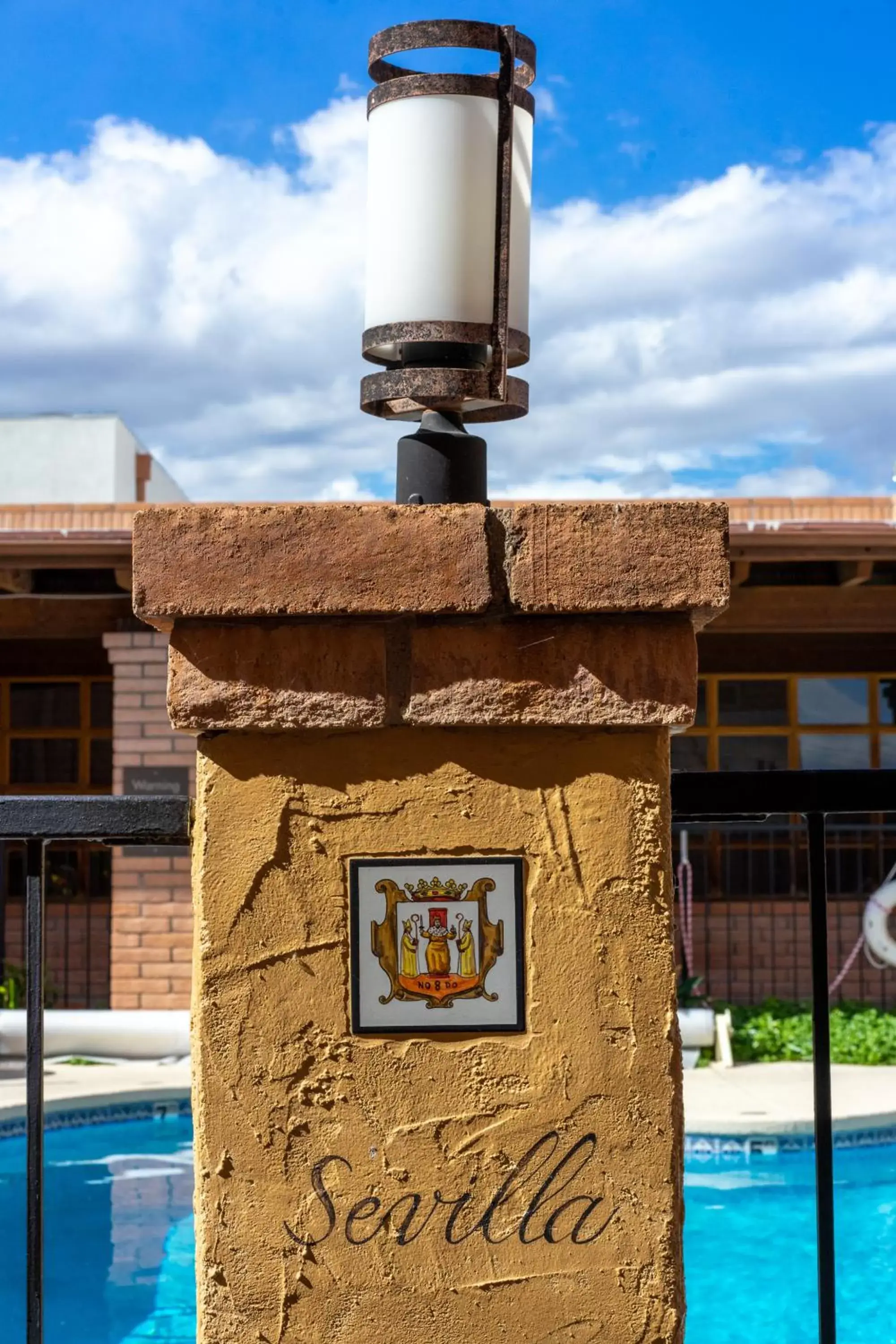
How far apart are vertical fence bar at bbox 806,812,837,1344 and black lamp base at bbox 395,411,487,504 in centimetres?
55

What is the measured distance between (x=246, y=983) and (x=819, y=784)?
2.28 feet

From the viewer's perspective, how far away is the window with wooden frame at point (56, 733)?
9414mm

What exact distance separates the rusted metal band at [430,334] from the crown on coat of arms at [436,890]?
0.60 meters

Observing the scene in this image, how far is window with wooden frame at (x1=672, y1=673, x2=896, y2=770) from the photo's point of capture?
9367 millimetres

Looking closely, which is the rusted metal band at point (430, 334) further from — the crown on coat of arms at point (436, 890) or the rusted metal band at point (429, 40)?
the crown on coat of arms at point (436, 890)

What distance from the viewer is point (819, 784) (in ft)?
5.01

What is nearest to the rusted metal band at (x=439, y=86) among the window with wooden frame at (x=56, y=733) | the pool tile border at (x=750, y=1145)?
the pool tile border at (x=750, y=1145)

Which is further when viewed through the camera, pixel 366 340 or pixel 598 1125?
pixel 366 340

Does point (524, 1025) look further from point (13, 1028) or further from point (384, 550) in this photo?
point (13, 1028)

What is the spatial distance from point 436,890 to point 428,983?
94 millimetres

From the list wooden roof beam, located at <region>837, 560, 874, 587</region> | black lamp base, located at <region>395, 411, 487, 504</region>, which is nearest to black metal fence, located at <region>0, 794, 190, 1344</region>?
black lamp base, located at <region>395, 411, 487, 504</region>

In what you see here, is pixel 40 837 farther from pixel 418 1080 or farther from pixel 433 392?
pixel 433 392

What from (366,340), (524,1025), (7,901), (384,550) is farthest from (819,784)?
(7,901)

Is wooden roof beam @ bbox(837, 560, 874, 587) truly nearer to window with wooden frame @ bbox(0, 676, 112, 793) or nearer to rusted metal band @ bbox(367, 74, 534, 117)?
window with wooden frame @ bbox(0, 676, 112, 793)
